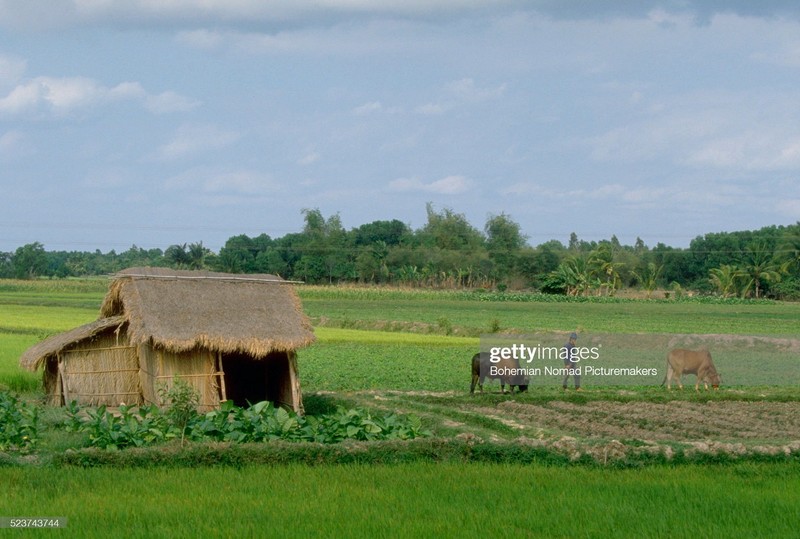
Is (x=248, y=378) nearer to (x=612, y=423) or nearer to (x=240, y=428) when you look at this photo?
(x=240, y=428)

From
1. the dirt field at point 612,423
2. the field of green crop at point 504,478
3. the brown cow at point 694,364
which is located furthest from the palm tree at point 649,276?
the dirt field at point 612,423

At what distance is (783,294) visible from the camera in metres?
75.1

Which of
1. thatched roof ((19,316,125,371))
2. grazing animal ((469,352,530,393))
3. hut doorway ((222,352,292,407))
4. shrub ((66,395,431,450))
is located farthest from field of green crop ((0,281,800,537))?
thatched roof ((19,316,125,371))

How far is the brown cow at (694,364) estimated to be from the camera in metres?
21.0

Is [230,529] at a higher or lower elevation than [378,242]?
lower

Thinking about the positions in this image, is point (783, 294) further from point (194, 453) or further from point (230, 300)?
point (194, 453)

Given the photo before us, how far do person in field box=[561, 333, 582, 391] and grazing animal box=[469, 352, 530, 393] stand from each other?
0.93 m

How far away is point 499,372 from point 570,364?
1747 mm

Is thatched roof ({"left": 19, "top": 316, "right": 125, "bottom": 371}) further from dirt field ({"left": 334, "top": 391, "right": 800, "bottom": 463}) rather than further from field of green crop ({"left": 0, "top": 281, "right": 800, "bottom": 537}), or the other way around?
dirt field ({"left": 334, "top": 391, "right": 800, "bottom": 463})

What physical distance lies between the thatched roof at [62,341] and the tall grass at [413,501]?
7.57m

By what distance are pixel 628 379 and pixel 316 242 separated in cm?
7221

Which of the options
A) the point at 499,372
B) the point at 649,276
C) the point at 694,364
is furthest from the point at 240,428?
the point at 649,276

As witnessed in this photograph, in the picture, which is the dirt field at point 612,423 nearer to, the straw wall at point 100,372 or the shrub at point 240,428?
the shrub at point 240,428

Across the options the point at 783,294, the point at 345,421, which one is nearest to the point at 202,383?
the point at 345,421
